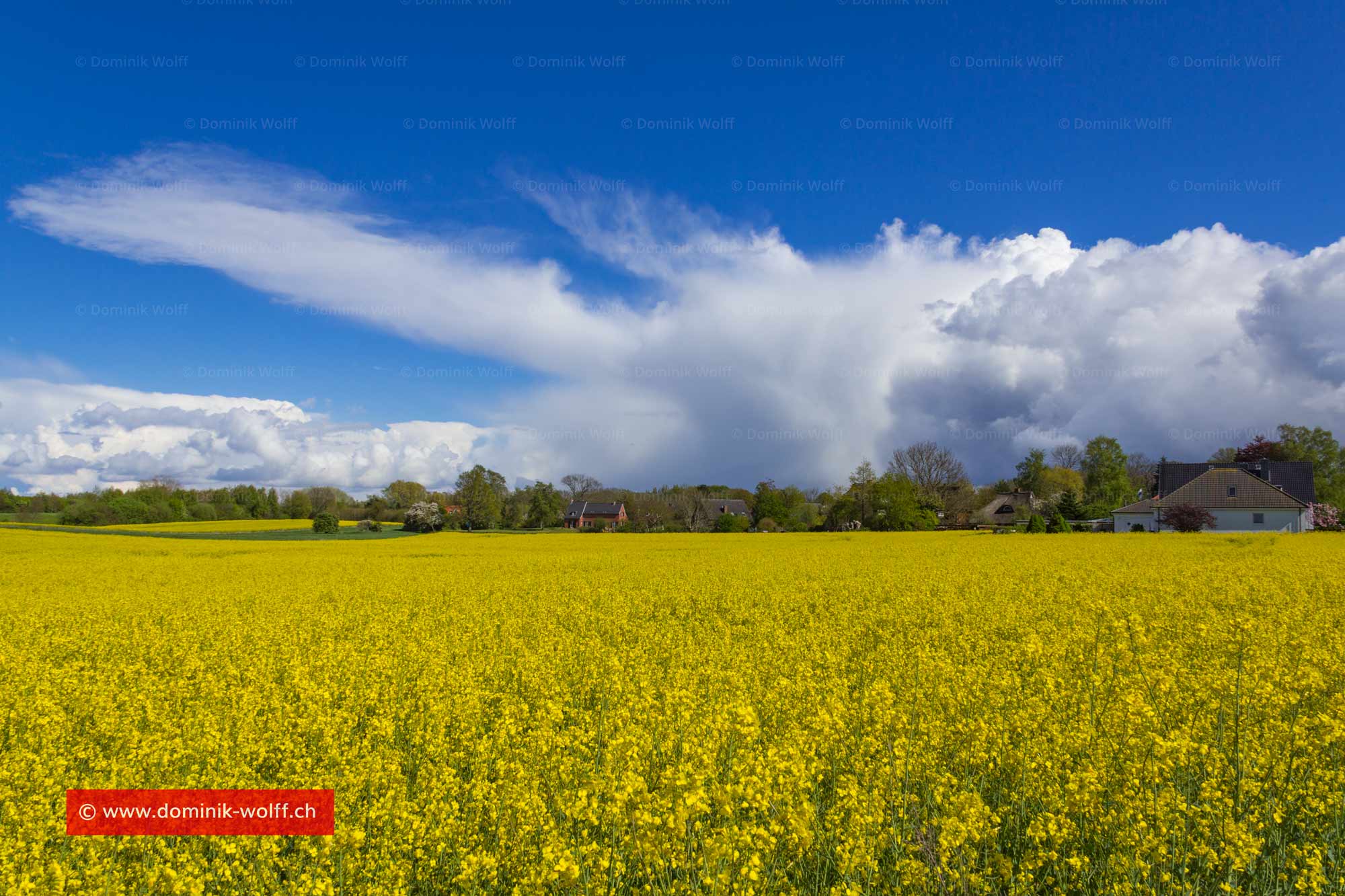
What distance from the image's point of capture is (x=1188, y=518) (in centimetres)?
4812

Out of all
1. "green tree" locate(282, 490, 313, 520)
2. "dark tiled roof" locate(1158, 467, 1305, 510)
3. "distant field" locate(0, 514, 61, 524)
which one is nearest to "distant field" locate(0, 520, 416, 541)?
"distant field" locate(0, 514, 61, 524)

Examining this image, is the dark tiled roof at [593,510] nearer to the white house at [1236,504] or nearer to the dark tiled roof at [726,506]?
the dark tiled roof at [726,506]

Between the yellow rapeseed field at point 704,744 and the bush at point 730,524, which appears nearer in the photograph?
the yellow rapeseed field at point 704,744

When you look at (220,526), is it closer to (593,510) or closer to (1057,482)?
(593,510)

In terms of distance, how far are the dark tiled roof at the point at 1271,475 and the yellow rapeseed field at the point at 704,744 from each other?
59.6 metres

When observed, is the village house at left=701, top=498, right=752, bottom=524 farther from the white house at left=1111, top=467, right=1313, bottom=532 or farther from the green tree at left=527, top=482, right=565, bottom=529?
the white house at left=1111, top=467, right=1313, bottom=532

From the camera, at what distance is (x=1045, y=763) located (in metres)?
4.71

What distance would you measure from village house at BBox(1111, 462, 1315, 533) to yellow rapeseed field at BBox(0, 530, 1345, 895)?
4772 centimetres

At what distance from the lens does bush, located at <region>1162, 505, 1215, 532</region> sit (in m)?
47.8

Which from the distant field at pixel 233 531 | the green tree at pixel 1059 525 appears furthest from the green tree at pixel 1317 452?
the distant field at pixel 233 531

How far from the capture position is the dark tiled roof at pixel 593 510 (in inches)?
3910

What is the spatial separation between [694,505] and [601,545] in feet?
161

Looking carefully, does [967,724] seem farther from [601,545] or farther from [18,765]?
[601,545]

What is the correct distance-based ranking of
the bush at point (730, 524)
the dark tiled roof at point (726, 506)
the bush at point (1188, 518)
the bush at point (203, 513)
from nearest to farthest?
the bush at point (1188, 518) → the bush at point (730, 524) → the bush at point (203, 513) → the dark tiled roof at point (726, 506)
